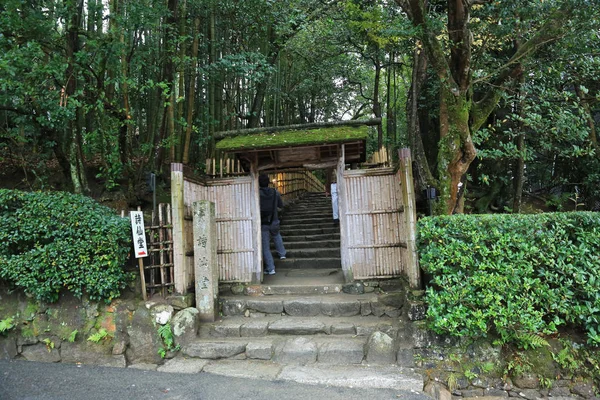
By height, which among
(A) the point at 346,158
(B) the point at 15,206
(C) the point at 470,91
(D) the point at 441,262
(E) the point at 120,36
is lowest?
(D) the point at 441,262

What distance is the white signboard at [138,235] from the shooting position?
5.07 meters

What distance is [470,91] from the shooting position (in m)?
5.58

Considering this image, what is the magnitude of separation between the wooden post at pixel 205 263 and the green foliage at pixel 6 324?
2.49 meters

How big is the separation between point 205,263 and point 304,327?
1708 millimetres

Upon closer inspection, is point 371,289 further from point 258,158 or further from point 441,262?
point 258,158

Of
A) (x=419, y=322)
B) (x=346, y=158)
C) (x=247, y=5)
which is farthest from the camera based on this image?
(x=247, y=5)

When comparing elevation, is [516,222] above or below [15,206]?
below

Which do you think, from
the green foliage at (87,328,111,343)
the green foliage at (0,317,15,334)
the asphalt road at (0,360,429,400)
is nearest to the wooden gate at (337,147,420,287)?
the asphalt road at (0,360,429,400)

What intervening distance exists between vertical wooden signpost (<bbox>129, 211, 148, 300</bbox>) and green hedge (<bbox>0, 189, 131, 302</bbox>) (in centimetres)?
24

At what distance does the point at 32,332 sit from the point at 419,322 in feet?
17.2

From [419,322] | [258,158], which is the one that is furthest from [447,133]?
[258,158]

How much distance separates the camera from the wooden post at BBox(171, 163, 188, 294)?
212 inches

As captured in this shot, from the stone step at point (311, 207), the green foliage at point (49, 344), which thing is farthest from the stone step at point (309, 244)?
the green foliage at point (49, 344)

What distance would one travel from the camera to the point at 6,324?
5.02 meters
